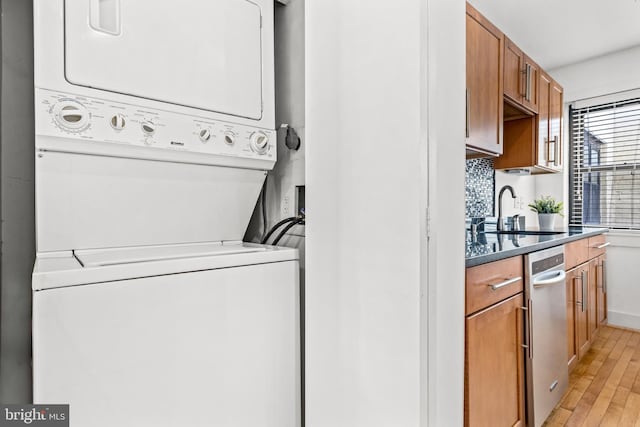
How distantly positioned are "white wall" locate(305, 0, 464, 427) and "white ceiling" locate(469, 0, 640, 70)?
1833 millimetres

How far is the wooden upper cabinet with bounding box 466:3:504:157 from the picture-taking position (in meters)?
1.85

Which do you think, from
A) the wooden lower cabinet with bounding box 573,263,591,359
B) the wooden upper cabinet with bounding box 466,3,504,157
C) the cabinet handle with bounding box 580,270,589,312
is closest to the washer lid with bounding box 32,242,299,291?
the wooden upper cabinet with bounding box 466,3,504,157

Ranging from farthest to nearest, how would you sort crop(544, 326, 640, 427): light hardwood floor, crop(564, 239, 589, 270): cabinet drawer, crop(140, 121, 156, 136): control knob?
crop(564, 239, 589, 270): cabinet drawer
crop(544, 326, 640, 427): light hardwood floor
crop(140, 121, 156, 136): control knob

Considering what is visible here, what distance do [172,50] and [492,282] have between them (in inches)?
54.6

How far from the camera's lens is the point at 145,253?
3.42 feet

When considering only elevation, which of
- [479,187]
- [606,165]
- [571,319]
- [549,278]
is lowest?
[571,319]

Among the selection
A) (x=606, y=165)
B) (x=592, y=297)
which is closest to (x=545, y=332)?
(x=592, y=297)

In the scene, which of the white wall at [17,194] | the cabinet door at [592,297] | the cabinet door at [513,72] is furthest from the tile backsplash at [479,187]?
the white wall at [17,194]

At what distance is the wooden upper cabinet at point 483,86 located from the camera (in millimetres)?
1854

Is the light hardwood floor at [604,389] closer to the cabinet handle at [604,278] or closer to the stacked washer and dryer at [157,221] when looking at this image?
the cabinet handle at [604,278]

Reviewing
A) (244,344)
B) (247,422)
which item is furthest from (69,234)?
(247,422)

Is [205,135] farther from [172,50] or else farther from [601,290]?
[601,290]

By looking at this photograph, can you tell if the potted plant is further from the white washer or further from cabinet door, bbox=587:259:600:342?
the white washer

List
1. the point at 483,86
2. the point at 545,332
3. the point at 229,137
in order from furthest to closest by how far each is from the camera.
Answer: the point at 483,86 < the point at 545,332 < the point at 229,137
